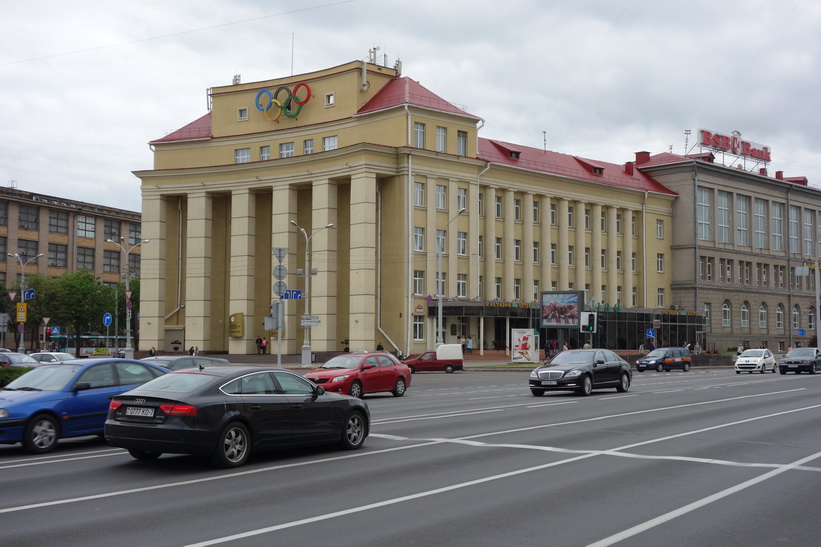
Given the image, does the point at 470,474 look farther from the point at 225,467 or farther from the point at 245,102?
the point at 245,102

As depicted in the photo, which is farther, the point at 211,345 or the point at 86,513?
the point at 211,345

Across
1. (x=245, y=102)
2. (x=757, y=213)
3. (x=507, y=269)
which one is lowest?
(x=507, y=269)

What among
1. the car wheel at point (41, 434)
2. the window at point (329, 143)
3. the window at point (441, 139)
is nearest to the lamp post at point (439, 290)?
the window at point (441, 139)

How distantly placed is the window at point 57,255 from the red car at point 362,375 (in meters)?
82.7

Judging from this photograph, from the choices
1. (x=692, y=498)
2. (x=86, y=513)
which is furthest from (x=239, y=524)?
(x=692, y=498)

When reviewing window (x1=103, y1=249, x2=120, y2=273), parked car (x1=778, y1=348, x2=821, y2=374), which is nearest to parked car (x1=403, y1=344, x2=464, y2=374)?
parked car (x1=778, y1=348, x2=821, y2=374)

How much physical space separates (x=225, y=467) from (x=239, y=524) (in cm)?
338

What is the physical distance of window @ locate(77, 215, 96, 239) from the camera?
10262cm

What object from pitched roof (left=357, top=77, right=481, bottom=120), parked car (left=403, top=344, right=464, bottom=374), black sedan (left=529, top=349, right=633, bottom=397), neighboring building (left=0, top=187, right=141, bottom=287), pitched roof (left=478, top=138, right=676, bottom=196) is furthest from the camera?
neighboring building (left=0, top=187, right=141, bottom=287)

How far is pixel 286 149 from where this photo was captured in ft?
214

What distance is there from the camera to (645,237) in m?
78.9

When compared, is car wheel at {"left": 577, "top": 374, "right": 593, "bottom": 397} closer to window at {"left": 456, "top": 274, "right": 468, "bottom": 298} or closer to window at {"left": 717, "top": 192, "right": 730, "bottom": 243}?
window at {"left": 456, "top": 274, "right": 468, "bottom": 298}

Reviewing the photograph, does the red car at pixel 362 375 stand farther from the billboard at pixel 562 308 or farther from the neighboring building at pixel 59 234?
the neighboring building at pixel 59 234

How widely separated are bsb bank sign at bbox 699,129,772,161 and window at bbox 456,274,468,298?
34.1 m
